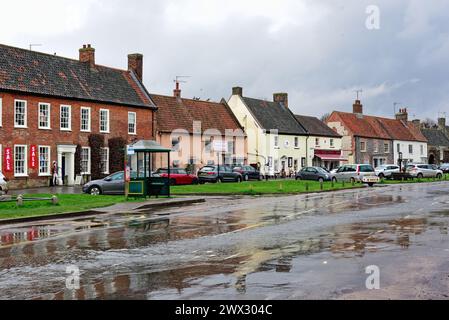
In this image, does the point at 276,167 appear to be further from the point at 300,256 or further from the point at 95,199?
the point at 300,256

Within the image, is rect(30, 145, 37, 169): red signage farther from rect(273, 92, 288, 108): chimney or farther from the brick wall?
rect(273, 92, 288, 108): chimney

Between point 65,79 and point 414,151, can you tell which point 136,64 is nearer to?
point 65,79

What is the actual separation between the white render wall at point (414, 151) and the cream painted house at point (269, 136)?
24.6m

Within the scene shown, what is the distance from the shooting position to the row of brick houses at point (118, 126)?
41.1 metres

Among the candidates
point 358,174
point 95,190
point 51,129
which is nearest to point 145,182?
point 95,190

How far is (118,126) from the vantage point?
48750 mm

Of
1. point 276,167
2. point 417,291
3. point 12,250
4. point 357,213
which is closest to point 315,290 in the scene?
point 417,291

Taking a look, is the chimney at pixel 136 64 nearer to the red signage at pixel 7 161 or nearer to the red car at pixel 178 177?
the red car at pixel 178 177

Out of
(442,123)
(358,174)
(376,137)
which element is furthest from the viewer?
(442,123)

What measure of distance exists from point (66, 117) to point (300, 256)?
35.9 meters

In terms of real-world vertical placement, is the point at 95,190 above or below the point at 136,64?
below

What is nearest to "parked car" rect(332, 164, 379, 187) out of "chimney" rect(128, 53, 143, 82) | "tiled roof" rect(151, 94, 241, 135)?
"tiled roof" rect(151, 94, 241, 135)

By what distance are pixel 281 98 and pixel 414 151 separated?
31.7 m

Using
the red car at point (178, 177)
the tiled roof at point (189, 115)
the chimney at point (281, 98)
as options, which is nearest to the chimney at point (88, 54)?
the tiled roof at point (189, 115)
